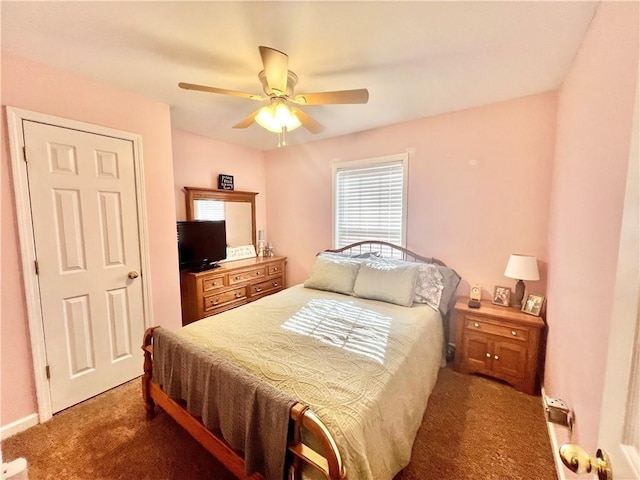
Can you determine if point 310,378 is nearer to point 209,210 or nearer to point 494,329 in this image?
point 494,329

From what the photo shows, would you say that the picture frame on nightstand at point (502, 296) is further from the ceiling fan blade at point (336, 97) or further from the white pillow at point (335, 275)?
the ceiling fan blade at point (336, 97)

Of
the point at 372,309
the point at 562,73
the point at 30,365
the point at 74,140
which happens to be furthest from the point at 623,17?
the point at 30,365

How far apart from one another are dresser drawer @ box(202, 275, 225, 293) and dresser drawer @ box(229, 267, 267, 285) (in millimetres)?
124

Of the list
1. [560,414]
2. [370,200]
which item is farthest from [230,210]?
[560,414]

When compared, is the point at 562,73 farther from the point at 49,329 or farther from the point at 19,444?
the point at 19,444

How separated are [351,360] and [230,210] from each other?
285 centimetres

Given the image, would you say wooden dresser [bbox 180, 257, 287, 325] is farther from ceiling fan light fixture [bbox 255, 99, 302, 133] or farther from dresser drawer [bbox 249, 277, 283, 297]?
ceiling fan light fixture [bbox 255, 99, 302, 133]

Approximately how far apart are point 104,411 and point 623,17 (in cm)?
364

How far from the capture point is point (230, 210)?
145 inches

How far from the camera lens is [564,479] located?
4.42ft

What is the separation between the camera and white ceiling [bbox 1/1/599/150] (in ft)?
4.37

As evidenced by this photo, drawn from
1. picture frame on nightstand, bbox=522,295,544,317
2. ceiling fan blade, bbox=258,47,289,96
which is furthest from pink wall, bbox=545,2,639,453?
ceiling fan blade, bbox=258,47,289,96

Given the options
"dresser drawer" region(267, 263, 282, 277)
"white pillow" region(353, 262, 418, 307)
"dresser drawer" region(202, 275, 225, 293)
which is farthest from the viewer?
"dresser drawer" region(267, 263, 282, 277)

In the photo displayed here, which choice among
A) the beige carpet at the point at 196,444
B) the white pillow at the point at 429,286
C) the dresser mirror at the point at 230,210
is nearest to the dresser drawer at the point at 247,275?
the dresser mirror at the point at 230,210
